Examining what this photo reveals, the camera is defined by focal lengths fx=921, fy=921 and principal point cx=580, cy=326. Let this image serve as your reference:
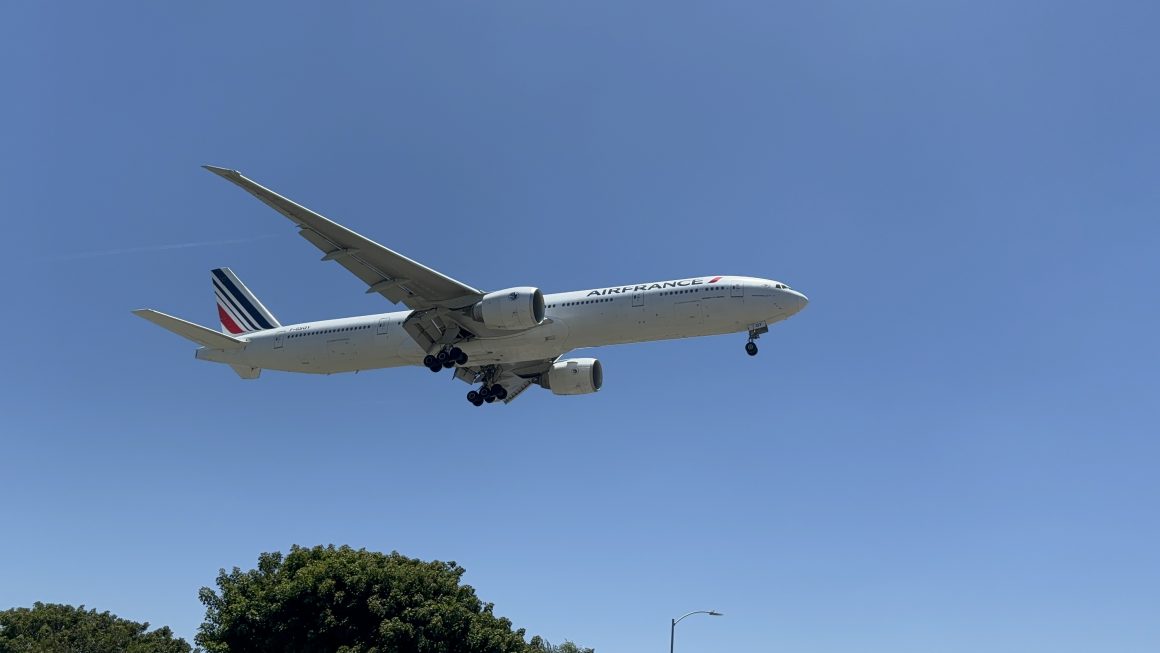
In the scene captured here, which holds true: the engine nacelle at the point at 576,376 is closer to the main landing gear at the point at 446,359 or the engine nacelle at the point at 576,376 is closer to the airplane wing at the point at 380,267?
the main landing gear at the point at 446,359

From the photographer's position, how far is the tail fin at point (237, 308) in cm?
4438

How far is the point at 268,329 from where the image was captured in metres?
43.4

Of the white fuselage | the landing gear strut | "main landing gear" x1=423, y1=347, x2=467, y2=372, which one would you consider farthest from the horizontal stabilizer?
the landing gear strut

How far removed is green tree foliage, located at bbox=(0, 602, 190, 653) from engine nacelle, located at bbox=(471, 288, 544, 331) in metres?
35.0

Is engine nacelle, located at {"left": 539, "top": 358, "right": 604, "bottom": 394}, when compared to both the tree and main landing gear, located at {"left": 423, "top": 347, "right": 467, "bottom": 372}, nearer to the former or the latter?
main landing gear, located at {"left": 423, "top": 347, "right": 467, "bottom": 372}

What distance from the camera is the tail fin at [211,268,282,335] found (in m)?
44.4

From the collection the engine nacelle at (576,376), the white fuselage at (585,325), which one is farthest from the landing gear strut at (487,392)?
the white fuselage at (585,325)

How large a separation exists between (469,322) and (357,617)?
15.2m

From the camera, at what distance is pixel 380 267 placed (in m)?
35.8

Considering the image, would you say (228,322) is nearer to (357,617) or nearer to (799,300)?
(357,617)

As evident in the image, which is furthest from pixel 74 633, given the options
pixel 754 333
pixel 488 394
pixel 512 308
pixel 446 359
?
pixel 754 333

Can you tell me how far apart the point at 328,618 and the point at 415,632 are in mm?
3959

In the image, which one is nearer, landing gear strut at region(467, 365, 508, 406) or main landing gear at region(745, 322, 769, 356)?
main landing gear at region(745, 322, 769, 356)

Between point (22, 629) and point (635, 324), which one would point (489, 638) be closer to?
point (635, 324)
